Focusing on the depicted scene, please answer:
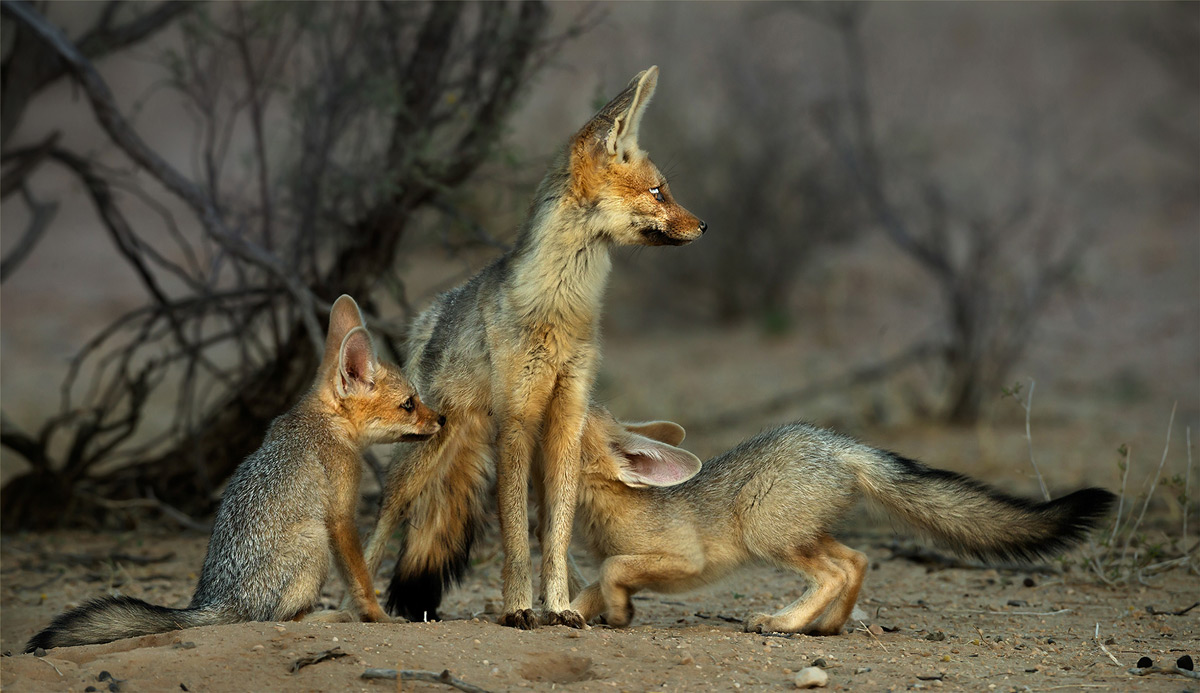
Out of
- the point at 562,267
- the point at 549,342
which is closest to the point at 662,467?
the point at 549,342

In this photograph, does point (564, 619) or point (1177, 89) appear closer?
point (564, 619)

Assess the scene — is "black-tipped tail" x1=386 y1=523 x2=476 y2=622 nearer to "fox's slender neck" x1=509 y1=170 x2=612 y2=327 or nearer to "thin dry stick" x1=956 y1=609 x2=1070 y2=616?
"fox's slender neck" x1=509 y1=170 x2=612 y2=327

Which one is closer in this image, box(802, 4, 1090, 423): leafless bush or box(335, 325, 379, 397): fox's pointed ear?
box(335, 325, 379, 397): fox's pointed ear

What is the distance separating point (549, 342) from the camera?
5.46 m

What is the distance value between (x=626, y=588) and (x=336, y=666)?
1690 millimetres

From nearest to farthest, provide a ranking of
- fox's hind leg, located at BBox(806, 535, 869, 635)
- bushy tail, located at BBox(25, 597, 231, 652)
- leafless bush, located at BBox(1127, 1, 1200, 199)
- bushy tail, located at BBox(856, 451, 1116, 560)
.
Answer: bushy tail, located at BBox(25, 597, 231, 652)
bushy tail, located at BBox(856, 451, 1116, 560)
fox's hind leg, located at BBox(806, 535, 869, 635)
leafless bush, located at BBox(1127, 1, 1200, 199)

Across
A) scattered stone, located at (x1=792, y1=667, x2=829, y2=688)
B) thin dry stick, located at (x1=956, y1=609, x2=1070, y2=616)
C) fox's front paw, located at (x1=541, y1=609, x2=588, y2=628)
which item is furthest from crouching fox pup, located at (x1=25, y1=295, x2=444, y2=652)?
thin dry stick, located at (x1=956, y1=609, x2=1070, y2=616)

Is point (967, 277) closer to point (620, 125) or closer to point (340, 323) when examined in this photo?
point (620, 125)

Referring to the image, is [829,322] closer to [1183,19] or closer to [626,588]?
[1183,19]

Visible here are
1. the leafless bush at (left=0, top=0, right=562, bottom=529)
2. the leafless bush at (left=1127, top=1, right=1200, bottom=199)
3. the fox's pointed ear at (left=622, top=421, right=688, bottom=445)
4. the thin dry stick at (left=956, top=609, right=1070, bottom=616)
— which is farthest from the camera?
the leafless bush at (left=1127, top=1, right=1200, bottom=199)

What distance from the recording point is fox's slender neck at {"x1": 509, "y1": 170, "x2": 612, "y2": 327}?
5438 millimetres

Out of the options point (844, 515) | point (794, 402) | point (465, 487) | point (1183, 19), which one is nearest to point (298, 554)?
point (465, 487)

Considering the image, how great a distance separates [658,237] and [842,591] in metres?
1.85

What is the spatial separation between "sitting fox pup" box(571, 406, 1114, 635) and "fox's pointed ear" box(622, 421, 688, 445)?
32 cm
